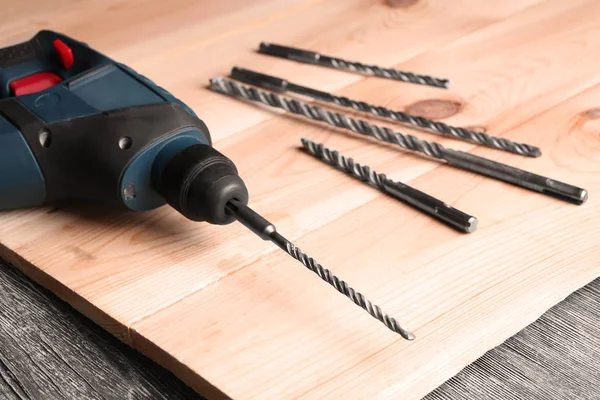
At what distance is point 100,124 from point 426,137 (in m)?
0.40

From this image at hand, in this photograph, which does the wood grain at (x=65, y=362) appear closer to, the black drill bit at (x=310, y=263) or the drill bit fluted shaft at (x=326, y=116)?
the black drill bit at (x=310, y=263)

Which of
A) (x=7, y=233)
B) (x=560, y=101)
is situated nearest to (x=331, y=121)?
(x=560, y=101)

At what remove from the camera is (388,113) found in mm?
1077

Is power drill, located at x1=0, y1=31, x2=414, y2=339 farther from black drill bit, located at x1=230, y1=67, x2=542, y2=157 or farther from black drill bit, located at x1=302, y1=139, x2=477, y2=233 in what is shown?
black drill bit, located at x1=230, y1=67, x2=542, y2=157

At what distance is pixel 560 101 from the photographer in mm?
1104

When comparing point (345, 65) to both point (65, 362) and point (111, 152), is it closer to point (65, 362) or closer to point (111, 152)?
point (111, 152)

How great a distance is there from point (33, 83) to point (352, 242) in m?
0.46

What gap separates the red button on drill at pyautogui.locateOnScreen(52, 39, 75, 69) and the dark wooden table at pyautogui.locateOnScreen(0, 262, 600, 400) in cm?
35

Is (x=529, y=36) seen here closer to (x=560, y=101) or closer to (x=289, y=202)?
(x=560, y=101)

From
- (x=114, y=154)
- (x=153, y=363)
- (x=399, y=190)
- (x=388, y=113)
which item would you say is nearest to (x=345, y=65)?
(x=388, y=113)

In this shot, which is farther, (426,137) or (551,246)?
(426,137)

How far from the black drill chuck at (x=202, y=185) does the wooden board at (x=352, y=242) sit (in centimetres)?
5

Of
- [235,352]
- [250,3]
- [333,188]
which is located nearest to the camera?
[235,352]

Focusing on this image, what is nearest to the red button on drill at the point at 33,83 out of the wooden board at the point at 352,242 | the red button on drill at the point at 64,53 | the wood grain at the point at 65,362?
the red button on drill at the point at 64,53
